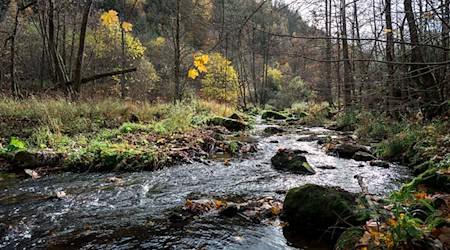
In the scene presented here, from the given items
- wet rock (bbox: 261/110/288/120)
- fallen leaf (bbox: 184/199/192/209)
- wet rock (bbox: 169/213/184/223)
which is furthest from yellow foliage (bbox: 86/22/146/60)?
wet rock (bbox: 169/213/184/223)

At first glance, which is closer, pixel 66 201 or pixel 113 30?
pixel 66 201

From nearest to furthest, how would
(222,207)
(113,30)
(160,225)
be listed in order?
(160,225), (222,207), (113,30)

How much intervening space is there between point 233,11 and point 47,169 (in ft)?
15.6

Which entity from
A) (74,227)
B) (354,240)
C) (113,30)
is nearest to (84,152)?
(74,227)

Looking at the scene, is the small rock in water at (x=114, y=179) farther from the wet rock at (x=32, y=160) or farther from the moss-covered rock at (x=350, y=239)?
the moss-covered rock at (x=350, y=239)

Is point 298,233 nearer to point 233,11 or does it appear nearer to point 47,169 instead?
point 233,11

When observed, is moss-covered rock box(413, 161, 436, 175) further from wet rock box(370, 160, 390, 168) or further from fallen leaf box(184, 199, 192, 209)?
fallen leaf box(184, 199, 192, 209)

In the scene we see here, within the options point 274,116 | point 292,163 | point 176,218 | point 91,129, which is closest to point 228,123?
point 91,129

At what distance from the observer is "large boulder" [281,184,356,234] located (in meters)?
2.85

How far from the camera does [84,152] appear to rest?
5727mm

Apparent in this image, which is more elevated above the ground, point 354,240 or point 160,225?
point 354,240

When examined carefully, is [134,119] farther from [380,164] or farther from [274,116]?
[274,116]

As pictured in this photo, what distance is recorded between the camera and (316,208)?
9.70ft

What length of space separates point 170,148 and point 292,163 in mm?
2605
